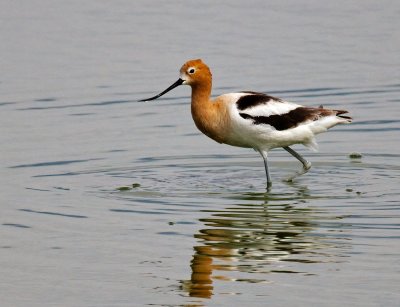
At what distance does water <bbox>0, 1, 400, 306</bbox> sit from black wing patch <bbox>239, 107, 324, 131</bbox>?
0.62 metres

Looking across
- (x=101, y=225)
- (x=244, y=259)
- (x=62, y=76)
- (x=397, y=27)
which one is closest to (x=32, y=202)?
(x=101, y=225)

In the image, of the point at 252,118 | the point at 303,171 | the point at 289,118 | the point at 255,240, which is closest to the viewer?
the point at 255,240

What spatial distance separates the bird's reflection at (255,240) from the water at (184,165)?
0.08 feet

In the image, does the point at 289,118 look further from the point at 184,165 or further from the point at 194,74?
the point at 184,165

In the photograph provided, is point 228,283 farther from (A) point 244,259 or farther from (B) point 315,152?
(B) point 315,152

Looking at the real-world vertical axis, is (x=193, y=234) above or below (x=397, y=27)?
below

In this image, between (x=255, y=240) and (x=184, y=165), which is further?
(x=184, y=165)

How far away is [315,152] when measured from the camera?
14938mm

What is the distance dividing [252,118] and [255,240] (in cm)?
238

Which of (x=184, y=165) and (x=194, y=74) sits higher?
(x=194, y=74)

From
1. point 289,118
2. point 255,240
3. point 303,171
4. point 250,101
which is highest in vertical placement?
point 250,101

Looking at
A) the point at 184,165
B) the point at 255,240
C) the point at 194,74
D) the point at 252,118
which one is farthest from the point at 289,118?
the point at 255,240

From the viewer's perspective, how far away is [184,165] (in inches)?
562

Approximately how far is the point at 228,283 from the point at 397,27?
36.3ft
